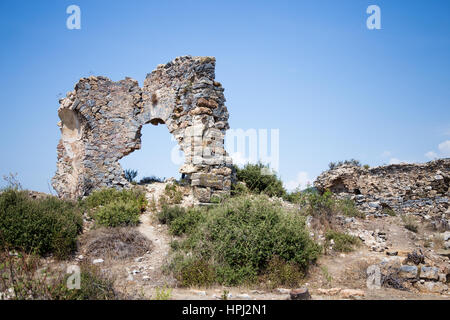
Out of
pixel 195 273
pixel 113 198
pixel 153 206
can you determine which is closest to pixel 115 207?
pixel 113 198

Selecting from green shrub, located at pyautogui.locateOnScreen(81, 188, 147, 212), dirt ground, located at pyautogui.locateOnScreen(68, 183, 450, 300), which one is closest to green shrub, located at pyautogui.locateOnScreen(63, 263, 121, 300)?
dirt ground, located at pyautogui.locateOnScreen(68, 183, 450, 300)

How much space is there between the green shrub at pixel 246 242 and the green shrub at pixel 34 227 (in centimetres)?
259

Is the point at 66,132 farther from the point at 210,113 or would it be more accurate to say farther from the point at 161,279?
the point at 161,279

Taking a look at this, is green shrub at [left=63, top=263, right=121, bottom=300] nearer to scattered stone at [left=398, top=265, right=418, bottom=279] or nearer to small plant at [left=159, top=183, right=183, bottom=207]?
small plant at [left=159, top=183, right=183, bottom=207]

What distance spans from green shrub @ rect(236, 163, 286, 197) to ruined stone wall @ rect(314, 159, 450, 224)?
14.0ft

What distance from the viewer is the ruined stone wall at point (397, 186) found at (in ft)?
48.2

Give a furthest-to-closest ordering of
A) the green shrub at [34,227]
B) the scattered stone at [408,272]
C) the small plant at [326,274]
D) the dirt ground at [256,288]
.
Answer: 1. the green shrub at [34,227]
2. the scattered stone at [408,272]
3. the small plant at [326,274]
4. the dirt ground at [256,288]

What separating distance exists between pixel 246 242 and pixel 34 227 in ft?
14.7

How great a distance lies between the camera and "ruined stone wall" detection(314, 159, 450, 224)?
48.2 feet

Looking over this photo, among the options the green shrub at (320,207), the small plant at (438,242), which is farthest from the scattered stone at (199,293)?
the small plant at (438,242)

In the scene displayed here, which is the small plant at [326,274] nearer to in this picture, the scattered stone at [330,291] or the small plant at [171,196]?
the scattered stone at [330,291]

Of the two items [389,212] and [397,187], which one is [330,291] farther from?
[397,187]

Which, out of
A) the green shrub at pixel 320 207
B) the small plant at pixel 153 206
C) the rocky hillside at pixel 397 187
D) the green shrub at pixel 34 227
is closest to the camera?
the green shrub at pixel 34 227
